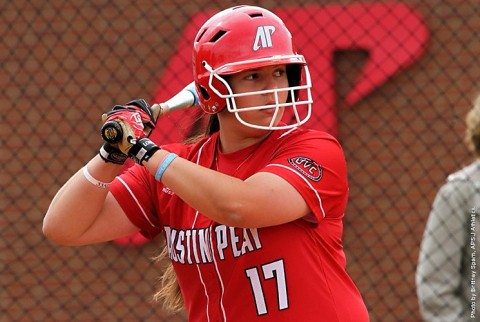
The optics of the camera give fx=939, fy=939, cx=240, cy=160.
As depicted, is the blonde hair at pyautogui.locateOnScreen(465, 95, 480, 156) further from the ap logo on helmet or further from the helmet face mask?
the ap logo on helmet

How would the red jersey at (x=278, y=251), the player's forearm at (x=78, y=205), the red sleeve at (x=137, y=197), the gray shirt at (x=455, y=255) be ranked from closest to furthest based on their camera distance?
the red jersey at (x=278, y=251)
the player's forearm at (x=78, y=205)
the red sleeve at (x=137, y=197)
the gray shirt at (x=455, y=255)

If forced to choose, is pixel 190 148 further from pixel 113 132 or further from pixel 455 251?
pixel 455 251

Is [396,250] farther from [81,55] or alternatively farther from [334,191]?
[334,191]

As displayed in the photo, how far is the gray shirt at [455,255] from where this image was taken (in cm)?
365

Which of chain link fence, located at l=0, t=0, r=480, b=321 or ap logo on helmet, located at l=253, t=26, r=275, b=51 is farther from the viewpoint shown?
chain link fence, located at l=0, t=0, r=480, b=321

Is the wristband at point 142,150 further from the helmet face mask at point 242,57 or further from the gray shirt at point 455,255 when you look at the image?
the gray shirt at point 455,255

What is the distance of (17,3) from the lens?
20.0ft

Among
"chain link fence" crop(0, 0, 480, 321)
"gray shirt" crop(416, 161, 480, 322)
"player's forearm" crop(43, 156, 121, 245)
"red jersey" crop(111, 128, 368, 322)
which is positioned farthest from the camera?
"chain link fence" crop(0, 0, 480, 321)

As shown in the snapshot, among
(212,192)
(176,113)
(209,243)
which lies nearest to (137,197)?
(209,243)

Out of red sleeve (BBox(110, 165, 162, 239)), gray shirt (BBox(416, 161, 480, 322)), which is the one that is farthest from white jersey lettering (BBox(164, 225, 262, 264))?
gray shirt (BBox(416, 161, 480, 322))

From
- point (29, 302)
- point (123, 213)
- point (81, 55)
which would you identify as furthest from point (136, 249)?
point (123, 213)

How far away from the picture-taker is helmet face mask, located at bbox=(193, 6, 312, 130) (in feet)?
7.77

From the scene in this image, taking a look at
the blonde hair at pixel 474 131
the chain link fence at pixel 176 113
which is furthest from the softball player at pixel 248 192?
the chain link fence at pixel 176 113

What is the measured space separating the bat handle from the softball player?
25 millimetres
